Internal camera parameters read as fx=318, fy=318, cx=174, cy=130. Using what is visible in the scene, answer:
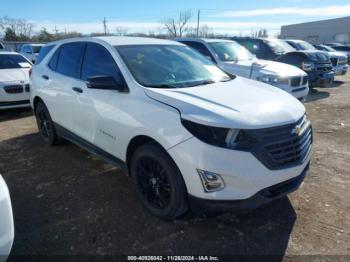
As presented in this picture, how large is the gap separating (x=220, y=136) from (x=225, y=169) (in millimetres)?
277

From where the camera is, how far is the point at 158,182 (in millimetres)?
3205

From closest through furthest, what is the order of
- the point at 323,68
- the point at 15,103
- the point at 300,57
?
the point at 15,103 < the point at 323,68 < the point at 300,57

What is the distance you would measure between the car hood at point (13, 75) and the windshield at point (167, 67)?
Answer: 16.6 feet

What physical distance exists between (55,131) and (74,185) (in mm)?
1503

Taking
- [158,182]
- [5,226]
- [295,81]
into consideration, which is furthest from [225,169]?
[295,81]

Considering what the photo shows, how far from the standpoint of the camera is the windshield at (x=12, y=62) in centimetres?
855

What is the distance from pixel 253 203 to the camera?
8.99 feet

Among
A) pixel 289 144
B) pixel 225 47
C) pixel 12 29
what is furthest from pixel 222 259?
pixel 12 29

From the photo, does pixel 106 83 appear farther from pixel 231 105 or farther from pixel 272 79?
pixel 272 79

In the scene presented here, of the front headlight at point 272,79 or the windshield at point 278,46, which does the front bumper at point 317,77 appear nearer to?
the windshield at point 278,46

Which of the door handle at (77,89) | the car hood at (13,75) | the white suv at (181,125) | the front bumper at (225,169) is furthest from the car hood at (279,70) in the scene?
the car hood at (13,75)

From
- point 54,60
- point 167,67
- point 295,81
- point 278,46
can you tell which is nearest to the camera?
point 167,67

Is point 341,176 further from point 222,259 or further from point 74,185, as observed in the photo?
point 74,185

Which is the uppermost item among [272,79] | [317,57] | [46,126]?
[317,57]
